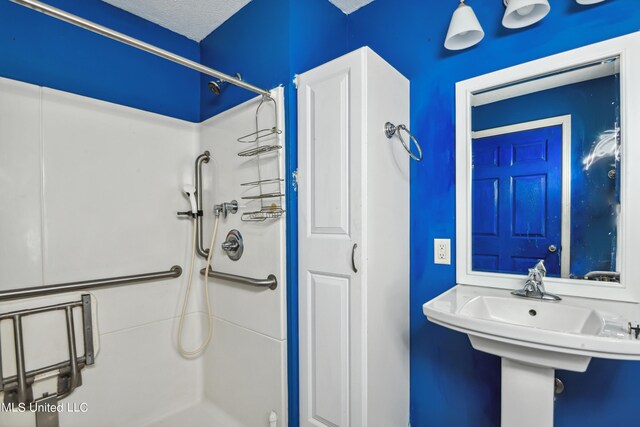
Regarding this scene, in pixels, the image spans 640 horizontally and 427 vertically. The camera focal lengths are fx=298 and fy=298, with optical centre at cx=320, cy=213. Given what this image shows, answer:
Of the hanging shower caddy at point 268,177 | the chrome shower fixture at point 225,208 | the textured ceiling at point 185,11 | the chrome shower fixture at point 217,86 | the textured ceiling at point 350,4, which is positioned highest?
the textured ceiling at point 350,4

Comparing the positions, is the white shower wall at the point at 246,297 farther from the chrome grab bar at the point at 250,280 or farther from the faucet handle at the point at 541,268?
the faucet handle at the point at 541,268

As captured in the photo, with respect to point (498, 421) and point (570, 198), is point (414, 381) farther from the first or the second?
point (570, 198)

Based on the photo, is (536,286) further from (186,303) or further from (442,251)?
(186,303)

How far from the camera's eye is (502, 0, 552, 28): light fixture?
1090 mm

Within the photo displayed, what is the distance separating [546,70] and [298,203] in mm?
1133

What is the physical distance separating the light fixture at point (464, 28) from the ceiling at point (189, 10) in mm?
610

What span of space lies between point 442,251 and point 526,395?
0.60 m

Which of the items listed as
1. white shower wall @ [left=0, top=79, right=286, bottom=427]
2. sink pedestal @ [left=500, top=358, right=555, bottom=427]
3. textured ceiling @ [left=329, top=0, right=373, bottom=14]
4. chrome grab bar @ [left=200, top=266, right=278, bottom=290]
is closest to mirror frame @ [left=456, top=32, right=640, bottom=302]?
sink pedestal @ [left=500, top=358, right=555, bottom=427]

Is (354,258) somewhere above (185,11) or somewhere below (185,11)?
below

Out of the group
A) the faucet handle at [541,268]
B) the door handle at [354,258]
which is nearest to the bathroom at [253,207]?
the door handle at [354,258]

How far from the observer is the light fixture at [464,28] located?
1.21 meters

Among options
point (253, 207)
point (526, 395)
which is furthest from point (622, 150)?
point (253, 207)

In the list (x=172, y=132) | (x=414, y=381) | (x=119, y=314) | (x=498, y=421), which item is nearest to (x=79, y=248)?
(x=119, y=314)

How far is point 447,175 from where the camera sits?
1385 mm
